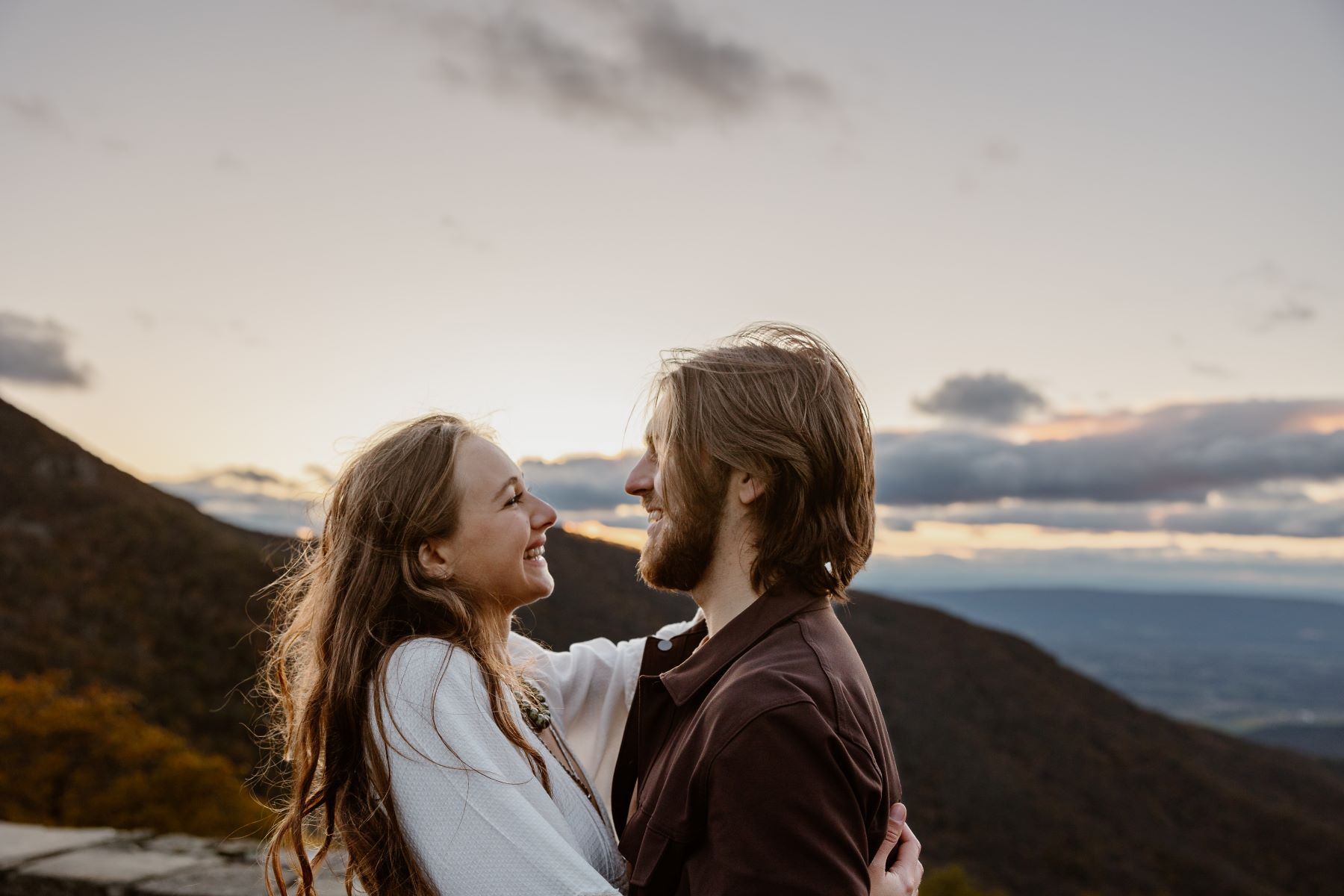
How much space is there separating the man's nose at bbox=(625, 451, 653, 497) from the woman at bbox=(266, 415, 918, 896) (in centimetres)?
27

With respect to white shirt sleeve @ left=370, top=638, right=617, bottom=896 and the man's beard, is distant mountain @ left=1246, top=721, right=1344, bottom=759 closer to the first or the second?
the man's beard

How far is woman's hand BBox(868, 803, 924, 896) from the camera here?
1771 millimetres

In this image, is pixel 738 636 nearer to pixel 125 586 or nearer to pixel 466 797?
pixel 466 797

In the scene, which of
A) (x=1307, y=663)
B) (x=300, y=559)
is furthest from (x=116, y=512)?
(x=1307, y=663)

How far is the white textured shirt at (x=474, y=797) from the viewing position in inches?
70.4

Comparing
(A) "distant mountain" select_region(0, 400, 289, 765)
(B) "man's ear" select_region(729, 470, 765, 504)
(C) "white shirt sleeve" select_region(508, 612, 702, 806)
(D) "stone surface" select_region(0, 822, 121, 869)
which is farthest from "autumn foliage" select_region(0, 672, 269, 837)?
(B) "man's ear" select_region(729, 470, 765, 504)

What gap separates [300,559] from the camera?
8.64ft

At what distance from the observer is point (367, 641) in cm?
211

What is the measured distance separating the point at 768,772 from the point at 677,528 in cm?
68

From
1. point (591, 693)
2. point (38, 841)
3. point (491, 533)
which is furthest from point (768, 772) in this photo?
point (38, 841)

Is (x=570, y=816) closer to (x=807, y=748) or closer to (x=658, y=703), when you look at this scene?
(x=658, y=703)

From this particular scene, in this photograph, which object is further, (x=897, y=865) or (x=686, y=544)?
(x=686, y=544)

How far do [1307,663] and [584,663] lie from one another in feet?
674

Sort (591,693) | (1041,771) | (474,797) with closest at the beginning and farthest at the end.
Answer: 1. (474,797)
2. (591,693)
3. (1041,771)
